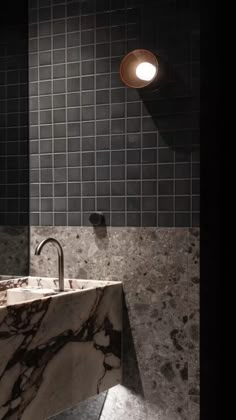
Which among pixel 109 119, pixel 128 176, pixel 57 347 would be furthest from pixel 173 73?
pixel 57 347

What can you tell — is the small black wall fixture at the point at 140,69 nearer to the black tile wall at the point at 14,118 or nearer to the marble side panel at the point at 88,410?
the black tile wall at the point at 14,118

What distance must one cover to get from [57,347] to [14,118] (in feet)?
3.72

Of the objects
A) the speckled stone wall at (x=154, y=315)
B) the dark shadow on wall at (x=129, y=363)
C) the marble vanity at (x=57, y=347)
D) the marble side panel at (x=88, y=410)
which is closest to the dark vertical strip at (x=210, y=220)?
the marble vanity at (x=57, y=347)

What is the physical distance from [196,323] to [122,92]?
3.50 ft

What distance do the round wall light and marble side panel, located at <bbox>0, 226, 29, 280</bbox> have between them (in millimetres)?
883

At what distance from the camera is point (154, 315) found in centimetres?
219

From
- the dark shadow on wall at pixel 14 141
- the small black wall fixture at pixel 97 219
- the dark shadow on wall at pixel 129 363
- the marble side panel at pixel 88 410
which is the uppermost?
Result: the dark shadow on wall at pixel 14 141

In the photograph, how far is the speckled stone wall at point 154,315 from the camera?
6.98 feet

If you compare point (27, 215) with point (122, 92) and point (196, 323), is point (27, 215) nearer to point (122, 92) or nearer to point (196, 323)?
point (122, 92)

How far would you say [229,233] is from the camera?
632mm

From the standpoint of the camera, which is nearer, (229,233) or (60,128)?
(229,233)

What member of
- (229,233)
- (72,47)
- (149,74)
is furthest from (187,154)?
(229,233)

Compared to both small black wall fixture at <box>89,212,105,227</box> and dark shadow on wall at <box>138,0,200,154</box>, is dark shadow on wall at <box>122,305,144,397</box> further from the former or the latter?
dark shadow on wall at <box>138,0,200,154</box>

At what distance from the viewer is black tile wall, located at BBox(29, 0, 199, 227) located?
7.09 feet
